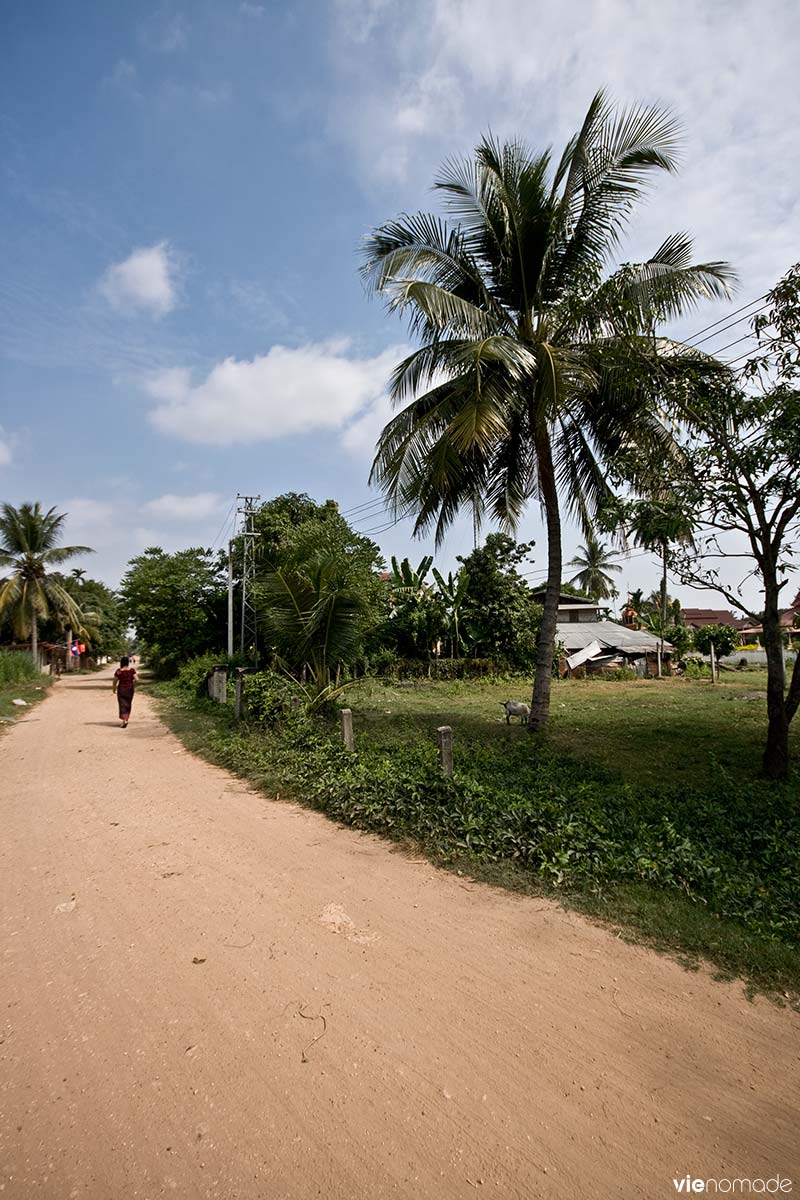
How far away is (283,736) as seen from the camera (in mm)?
9281

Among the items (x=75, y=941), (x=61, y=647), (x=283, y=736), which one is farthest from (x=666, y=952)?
(x=61, y=647)

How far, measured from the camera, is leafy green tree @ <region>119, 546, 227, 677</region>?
83.0ft

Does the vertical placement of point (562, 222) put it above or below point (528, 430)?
above

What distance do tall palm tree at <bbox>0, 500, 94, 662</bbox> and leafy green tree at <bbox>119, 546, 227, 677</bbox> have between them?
8.46m

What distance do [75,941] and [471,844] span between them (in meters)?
2.96

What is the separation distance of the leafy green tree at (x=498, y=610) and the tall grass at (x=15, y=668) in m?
18.0

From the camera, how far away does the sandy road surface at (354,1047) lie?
2104 millimetres

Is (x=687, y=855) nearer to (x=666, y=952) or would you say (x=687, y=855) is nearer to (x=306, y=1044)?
(x=666, y=952)

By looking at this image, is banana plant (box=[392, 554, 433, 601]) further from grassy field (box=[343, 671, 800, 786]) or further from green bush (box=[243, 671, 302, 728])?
green bush (box=[243, 671, 302, 728])

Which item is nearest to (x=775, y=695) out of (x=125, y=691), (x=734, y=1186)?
(x=734, y=1186)

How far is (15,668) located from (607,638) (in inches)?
1040

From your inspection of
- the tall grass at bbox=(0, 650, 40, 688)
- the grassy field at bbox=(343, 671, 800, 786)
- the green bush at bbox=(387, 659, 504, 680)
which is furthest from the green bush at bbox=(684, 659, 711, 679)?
the tall grass at bbox=(0, 650, 40, 688)

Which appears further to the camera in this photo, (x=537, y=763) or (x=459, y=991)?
(x=537, y=763)

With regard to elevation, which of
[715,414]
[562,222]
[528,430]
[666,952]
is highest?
[562,222]
